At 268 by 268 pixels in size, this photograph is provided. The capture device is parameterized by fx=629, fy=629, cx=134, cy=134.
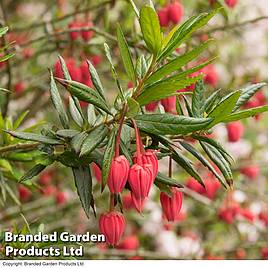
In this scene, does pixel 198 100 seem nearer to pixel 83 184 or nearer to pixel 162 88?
pixel 162 88

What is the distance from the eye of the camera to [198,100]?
1.21m

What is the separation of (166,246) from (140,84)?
2.07 meters

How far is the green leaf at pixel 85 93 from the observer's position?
1082 mm

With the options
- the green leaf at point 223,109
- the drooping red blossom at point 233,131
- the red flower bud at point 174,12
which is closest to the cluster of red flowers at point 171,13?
the red flower bud at point 174,12

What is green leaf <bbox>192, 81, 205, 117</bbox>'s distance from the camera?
120 centimetres

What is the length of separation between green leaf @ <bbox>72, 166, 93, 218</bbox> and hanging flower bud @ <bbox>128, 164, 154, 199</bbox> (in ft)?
0.52

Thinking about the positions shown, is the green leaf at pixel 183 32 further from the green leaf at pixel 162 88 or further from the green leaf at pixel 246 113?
the green leaf at pixel 246 113

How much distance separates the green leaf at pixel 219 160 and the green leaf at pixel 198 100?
58 millimetres

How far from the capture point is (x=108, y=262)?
2.24m

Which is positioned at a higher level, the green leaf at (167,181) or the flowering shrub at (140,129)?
the flowering shrub at (140,129)

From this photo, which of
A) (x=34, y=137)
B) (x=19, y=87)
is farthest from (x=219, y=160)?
(x=19, y=87)

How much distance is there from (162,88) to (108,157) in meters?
0.15

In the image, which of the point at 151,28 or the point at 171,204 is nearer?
the point at 151,28

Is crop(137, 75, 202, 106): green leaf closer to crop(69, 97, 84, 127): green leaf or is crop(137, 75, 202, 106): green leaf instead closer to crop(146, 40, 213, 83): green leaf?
crop(146, 40, 213, 83): green leaf
